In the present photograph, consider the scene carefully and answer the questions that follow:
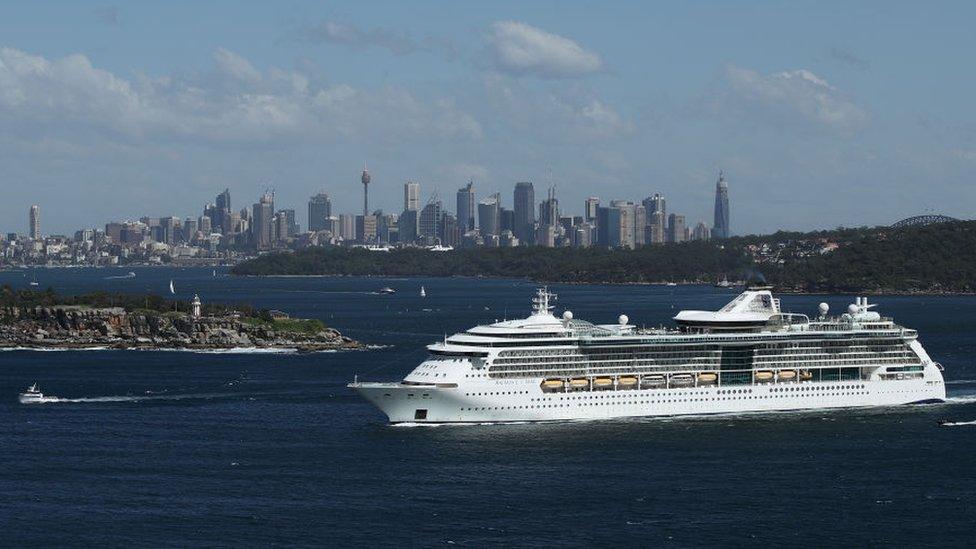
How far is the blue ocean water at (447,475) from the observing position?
43.0 meters

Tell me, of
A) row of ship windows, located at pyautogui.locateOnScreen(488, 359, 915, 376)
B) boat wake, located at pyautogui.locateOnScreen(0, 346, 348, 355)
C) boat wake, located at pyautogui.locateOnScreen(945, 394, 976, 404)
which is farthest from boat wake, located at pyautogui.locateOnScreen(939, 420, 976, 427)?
boat wake, located at pyautogui.locateOnScreen(0, 346, 348, 355)

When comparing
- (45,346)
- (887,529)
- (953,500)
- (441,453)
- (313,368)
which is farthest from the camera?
(45,346)

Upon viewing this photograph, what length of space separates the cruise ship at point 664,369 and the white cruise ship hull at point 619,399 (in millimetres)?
38

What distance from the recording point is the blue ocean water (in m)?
43.0

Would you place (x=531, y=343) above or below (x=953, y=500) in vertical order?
above

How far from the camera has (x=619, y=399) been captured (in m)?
61.2

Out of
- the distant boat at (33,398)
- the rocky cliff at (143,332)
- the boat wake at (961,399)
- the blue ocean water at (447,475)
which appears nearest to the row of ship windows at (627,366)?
the blue ocean water at (447,475)

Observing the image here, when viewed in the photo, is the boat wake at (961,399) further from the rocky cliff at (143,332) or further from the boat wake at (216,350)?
the rocky cliff at (143,332)

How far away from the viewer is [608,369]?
202ft

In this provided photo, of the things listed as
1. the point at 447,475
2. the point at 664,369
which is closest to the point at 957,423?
the point at 664,369

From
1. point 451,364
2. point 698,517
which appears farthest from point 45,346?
point 698,517

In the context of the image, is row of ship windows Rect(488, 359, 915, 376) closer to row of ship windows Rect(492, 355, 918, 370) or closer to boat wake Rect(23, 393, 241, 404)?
row of ship windows Rect(492, 355, 918, 370)

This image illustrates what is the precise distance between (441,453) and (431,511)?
8309 mm

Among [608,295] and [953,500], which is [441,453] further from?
[608,295]
